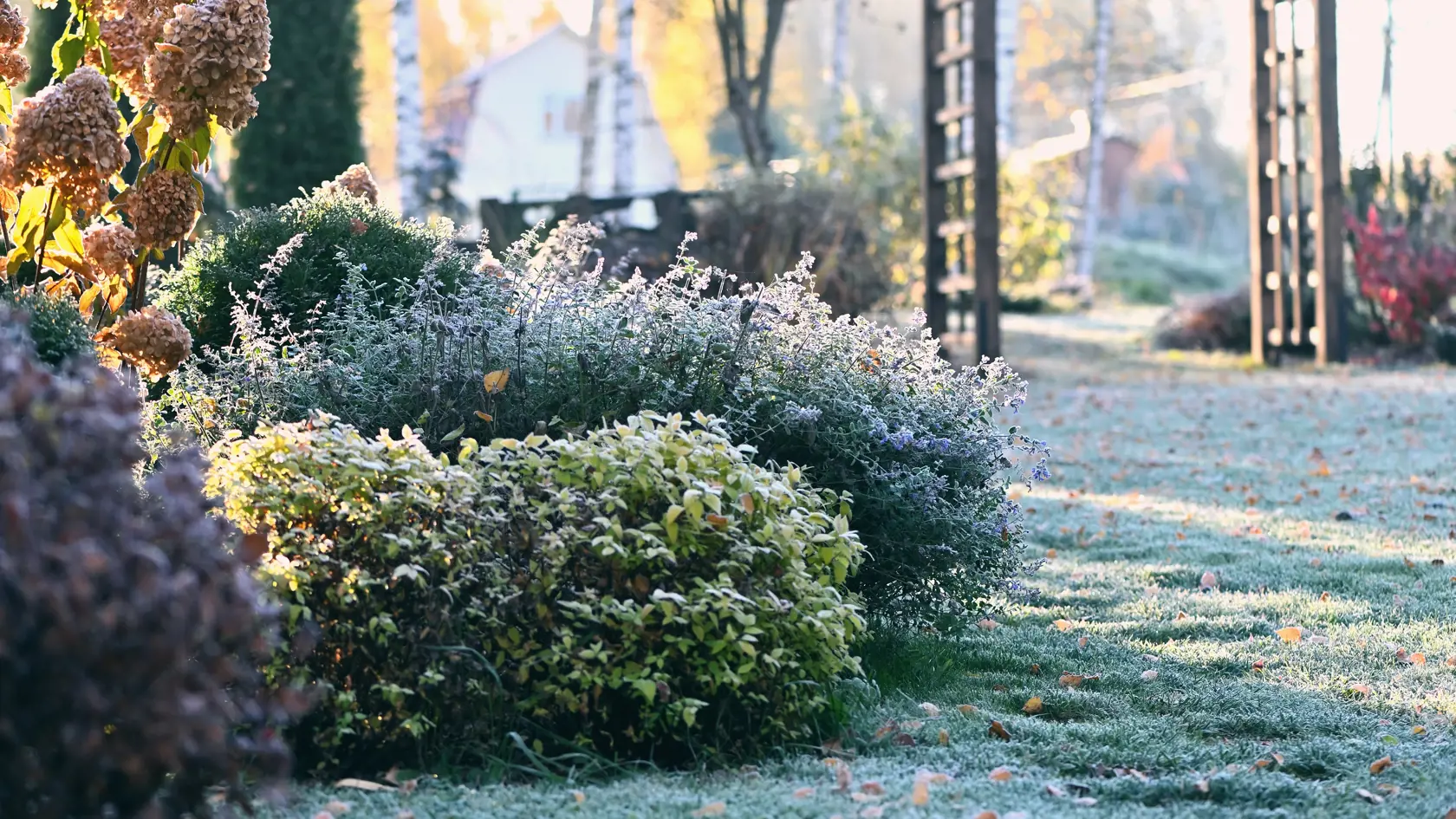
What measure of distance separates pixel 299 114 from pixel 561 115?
111 ft

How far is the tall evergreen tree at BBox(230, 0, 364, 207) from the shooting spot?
436 inches

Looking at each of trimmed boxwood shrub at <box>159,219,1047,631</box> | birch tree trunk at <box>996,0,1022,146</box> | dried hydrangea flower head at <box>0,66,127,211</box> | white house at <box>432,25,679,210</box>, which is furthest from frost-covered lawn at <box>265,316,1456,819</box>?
white house at <box>432,25,679,210</box>

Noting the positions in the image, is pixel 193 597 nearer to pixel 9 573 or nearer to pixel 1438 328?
Answer: pixel 9 573

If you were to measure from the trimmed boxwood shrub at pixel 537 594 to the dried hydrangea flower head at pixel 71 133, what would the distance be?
3.17 ft

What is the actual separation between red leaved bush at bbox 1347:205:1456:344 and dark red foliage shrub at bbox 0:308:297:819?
1299 cm

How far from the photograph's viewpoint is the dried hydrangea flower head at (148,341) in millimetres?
3885

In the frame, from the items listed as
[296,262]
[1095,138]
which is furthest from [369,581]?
[1095,138]

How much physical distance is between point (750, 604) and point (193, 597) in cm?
146

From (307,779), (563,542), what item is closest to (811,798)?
(563,542)

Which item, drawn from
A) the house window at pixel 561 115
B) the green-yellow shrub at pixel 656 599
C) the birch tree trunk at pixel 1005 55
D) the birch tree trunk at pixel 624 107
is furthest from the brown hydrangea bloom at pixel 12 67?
the house window at pixel 561 115

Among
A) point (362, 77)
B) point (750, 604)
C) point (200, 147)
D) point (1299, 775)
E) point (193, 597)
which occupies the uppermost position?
point (362, 77)

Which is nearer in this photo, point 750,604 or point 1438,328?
point 750,604

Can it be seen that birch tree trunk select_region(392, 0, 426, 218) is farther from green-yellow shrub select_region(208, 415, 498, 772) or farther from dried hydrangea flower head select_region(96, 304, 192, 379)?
green-yellow shrub select_region(208, 415, 498, 772)

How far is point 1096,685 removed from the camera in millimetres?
3889
